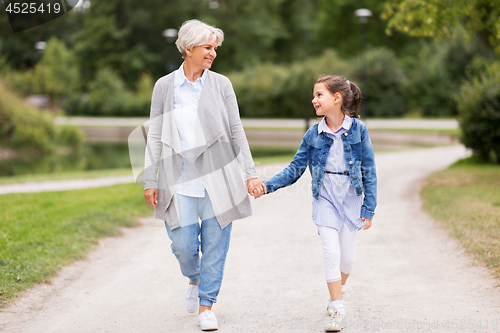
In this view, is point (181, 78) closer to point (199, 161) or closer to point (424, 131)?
point (199, 161)

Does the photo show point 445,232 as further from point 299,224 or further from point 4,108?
point 4,108

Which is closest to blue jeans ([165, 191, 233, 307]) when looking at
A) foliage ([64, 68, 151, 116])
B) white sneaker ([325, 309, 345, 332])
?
white sneaker ([325, 309, 345, 332])

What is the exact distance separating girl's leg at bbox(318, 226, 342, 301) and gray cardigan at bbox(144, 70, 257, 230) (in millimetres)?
579

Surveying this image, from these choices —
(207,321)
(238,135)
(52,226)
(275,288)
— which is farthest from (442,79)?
(207,321)

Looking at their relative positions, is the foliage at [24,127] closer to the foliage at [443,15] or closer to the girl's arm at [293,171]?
the foliage at [443,15]

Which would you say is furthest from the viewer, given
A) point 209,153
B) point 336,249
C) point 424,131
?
point 424,131

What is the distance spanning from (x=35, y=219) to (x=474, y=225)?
5502 mm

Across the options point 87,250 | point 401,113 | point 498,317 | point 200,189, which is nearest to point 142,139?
point 200,189

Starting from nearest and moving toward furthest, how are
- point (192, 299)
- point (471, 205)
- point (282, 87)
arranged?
point (192, 299) → point (471, 205) → point (282, 87)

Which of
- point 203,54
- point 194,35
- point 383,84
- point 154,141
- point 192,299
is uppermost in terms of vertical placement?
point 383,84

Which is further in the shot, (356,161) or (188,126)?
(356,161)

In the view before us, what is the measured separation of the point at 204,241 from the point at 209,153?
0.62 meters

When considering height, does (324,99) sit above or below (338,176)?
above

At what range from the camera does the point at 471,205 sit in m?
7.49
